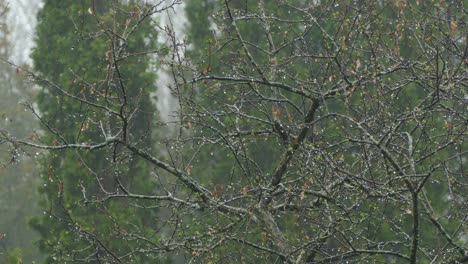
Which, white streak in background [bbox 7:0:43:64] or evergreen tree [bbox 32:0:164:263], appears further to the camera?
white streak in background [bbox 7:0:43:64]

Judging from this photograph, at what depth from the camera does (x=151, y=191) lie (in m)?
11.7

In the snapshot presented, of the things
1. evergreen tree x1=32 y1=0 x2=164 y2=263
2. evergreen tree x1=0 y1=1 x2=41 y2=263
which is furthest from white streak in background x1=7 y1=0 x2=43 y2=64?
evergreen tree x1=32 y1=0 x2=164 y2=263

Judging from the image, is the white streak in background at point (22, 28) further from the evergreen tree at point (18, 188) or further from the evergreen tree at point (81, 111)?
the evergreen tree at point (81, 111)

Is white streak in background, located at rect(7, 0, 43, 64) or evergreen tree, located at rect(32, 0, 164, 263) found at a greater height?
white streak in background, located at rect(7, 0, 43, 64)

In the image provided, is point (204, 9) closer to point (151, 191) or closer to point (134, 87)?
point (134, 87)

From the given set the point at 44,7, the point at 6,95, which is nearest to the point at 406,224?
the point at 44,7

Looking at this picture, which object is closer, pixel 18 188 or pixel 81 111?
pixel 81 111

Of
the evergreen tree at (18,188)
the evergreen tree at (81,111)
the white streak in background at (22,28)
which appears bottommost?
the evergreen tree at (81,111)

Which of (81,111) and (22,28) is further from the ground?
(22,28)

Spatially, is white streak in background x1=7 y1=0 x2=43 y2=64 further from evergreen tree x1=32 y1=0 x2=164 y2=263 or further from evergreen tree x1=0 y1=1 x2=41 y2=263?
evergreen tree x1=32 y1=0 x2=164 y2=263

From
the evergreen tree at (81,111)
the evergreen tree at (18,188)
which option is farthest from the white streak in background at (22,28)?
the evergreen tree at (81,111)

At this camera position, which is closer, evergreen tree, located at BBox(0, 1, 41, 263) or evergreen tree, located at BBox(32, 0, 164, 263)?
evergreen tree, located at BBox(32, 0, 164, 263)

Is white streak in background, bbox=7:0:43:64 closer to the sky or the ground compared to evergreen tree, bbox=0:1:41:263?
closer to the sky

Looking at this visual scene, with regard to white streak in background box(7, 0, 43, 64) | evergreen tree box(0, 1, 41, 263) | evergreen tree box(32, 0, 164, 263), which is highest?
white streak in background box(7, 0, 43, 64)
